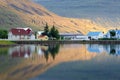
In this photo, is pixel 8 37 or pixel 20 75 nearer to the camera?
pixel 20 75

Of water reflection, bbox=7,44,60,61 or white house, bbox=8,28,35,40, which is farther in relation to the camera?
white house, bbox=8,28,35,40

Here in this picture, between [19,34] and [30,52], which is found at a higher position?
[19,34]

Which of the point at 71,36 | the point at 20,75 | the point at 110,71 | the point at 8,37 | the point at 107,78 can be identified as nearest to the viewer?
the point at 107,78

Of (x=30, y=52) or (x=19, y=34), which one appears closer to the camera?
(x=30, y=52)

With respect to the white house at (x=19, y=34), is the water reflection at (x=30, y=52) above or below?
below

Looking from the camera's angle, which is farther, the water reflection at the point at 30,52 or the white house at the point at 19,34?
the white house at the point at 19,34

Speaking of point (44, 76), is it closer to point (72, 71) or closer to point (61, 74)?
point (61, 74)

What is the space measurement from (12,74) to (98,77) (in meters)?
7.39

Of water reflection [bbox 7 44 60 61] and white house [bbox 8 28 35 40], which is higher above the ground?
white house [bbox 8 28 35 40]

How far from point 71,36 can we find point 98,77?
484 feet

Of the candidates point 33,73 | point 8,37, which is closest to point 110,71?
point 33,73

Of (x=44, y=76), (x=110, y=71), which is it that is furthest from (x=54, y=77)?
(x=110, y=71)

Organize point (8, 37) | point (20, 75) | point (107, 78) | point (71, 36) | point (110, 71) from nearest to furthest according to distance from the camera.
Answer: point (107, 78)
point (20, 75)
point (110, 71)
point (8, 37)
point (71, 36)

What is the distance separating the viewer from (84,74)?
1289 inches
